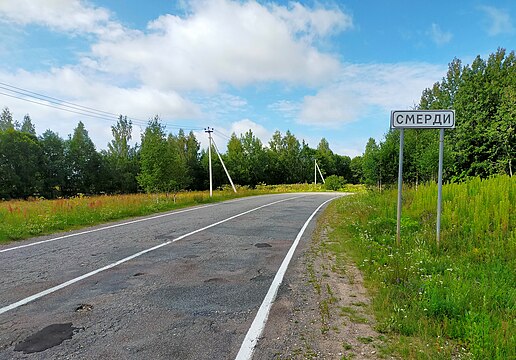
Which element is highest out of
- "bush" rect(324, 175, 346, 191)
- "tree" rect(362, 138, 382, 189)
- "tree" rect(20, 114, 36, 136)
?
"tree" rect(20, 114, 36, 136)

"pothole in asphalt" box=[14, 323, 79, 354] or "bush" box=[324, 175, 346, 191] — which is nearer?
"pothole in asphalt" box=[14, 323, 79, 354]

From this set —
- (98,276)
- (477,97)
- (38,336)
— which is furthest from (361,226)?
(477,97)

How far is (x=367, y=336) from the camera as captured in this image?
338cm

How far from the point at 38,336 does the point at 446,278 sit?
5486 millimetres

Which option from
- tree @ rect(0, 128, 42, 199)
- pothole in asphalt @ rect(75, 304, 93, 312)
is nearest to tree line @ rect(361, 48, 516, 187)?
pothole in asphalt @ rect(75, 304, 93, 312)

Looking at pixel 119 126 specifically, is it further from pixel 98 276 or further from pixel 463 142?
pixel 98 276

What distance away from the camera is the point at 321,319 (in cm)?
379

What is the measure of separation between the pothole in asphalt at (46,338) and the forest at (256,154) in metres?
16.1

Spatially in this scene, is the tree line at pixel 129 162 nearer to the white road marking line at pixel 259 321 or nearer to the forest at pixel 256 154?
the forest at pixel 256 154

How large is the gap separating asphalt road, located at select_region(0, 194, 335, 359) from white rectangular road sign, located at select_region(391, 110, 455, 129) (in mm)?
4141

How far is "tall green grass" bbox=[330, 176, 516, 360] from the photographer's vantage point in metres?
3.13

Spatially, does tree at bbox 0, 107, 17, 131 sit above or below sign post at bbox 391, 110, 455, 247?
above

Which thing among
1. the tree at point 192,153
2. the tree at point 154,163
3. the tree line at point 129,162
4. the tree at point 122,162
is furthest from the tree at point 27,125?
the tree at point 154,163

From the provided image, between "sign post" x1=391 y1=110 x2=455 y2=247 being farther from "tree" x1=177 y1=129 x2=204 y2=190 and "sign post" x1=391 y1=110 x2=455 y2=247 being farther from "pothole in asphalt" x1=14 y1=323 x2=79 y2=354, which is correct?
"tree" x1=177 y1=129 x2=204 y2=190
